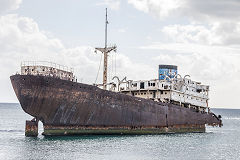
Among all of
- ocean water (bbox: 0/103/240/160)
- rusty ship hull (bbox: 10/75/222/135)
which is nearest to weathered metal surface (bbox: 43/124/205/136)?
rusty ship hull (bbox: 10/75/222/135)

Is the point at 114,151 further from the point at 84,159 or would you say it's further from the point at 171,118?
the point at 171,118

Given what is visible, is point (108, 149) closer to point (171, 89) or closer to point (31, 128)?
point (31, 128)

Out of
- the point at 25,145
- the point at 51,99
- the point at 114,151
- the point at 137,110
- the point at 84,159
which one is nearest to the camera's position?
the point at 84,159

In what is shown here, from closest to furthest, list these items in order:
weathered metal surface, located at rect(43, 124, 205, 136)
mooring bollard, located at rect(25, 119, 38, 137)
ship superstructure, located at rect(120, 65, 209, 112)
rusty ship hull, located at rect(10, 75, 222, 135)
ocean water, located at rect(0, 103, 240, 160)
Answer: ocean water, located at rect(0, 103, 240, 160), rusty ship hull, located at rect(10, 75, 222, 135), weathered metal surface, located at rect(43, 124, 205, 136), mooring bollard, located at rect(25, 119, 38, 137), ship superstructure, located at rect(120, 65, 209, 112)

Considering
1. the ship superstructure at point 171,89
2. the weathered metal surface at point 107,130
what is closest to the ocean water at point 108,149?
the weathered metal surface at point 107,130

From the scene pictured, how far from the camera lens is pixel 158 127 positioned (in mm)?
43781

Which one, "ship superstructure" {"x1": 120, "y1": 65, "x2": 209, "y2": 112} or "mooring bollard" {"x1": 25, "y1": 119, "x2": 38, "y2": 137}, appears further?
"ship superstructure" {"x1": 120, "y1": 65, "x2": 209, "y2": 112}

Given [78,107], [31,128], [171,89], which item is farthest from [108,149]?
[171,89]

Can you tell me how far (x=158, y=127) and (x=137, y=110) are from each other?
501 centimetres

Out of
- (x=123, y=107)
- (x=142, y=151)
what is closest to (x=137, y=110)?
(x=123, y=107)

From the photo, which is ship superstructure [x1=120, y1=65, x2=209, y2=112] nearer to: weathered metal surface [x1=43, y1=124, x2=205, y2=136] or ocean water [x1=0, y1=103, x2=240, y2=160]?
weathered metal surface [x1=43, y1=124, x2=205, y2=136]

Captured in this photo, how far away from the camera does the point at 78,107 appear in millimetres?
34906

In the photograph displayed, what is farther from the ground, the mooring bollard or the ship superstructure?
the ship superstructure

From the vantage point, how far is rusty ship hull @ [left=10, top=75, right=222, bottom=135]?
33688 millimetres
